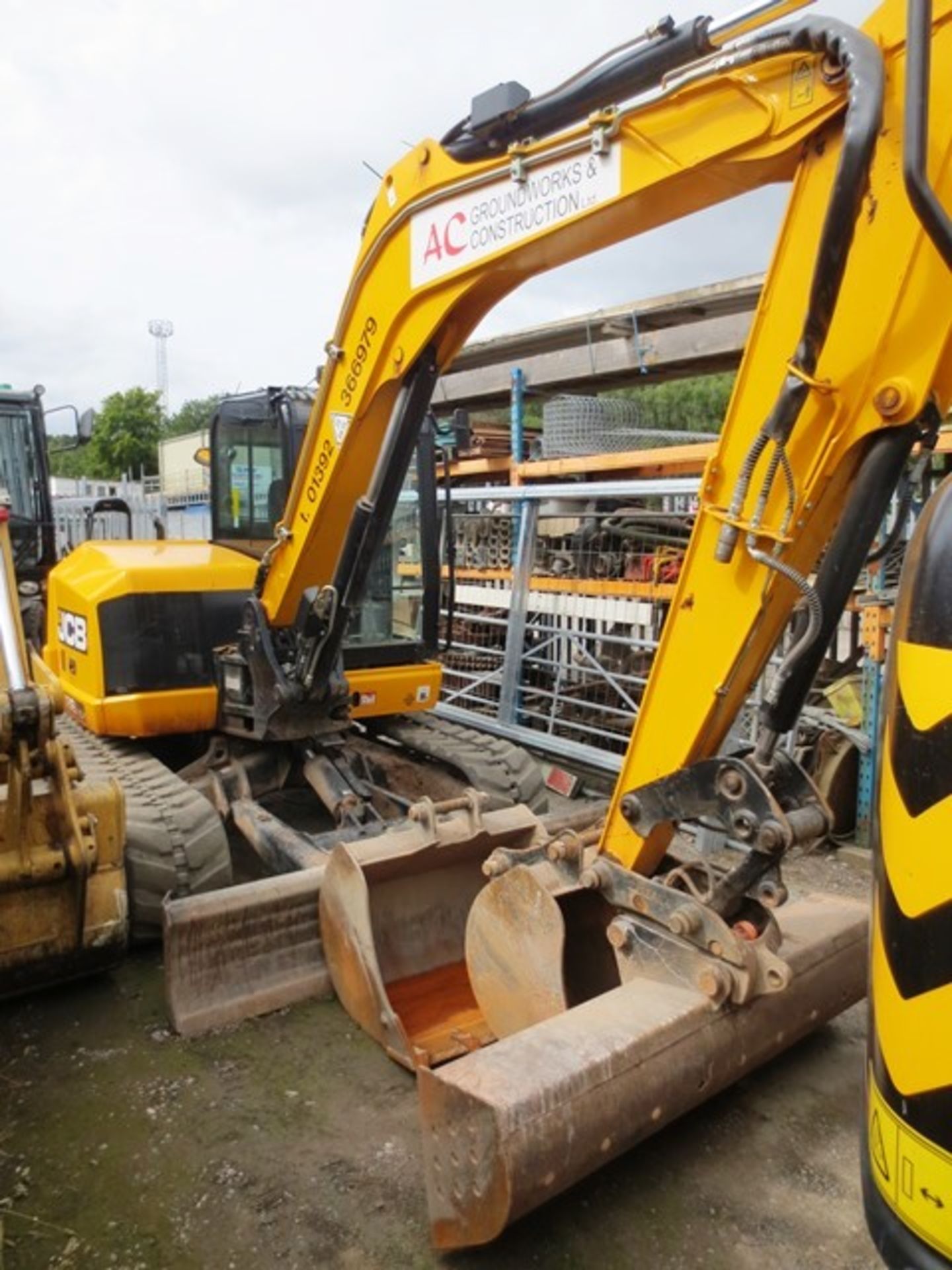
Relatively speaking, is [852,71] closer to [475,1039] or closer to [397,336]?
[397,336]

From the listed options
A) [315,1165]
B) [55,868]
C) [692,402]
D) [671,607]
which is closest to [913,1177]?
[671,607]

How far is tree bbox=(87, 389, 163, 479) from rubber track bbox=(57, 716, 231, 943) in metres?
40.4

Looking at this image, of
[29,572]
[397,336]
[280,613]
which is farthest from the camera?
[29,572]

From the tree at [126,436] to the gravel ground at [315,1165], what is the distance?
4156cm

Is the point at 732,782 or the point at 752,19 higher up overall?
the point at 752,19

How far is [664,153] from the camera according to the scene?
241cm

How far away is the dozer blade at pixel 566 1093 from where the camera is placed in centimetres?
212

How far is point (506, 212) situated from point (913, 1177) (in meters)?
2.62

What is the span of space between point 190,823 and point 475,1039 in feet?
5.20

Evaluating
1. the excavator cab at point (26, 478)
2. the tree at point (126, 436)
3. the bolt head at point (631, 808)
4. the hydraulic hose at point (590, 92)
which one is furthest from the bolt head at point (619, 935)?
the tree at point (126, 436)

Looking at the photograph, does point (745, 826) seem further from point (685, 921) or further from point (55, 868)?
point (55, 868)

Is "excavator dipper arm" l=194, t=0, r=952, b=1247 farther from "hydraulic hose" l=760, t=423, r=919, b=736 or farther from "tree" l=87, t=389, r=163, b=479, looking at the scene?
"tree" l=87, t=389, r=163, b=479

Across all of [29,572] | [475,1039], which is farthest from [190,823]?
[29,572]

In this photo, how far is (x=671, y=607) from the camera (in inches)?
97.3
